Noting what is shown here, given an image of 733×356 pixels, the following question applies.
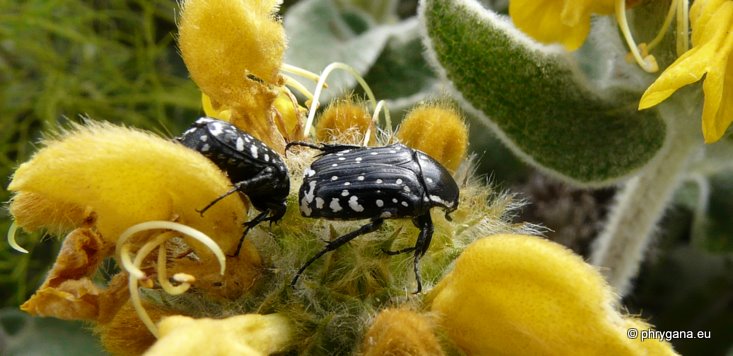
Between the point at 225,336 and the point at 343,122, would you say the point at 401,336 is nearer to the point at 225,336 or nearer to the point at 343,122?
the point at 225,336

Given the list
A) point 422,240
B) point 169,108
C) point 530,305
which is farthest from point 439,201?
point 169,108

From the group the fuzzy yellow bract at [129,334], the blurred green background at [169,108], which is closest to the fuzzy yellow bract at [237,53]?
the fuzzy yellow bract at [129,334]

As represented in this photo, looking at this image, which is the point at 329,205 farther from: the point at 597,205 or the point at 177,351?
the point at 597,205

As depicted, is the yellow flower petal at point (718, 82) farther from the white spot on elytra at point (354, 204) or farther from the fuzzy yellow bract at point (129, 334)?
the fuzzy yellow bract at point (129, 334)

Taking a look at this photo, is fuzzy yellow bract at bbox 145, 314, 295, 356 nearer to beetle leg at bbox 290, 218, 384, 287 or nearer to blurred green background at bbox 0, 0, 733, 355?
beetle leg at bbox 290, 218, 384, 287

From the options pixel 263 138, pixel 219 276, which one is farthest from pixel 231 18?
pixel 219 276

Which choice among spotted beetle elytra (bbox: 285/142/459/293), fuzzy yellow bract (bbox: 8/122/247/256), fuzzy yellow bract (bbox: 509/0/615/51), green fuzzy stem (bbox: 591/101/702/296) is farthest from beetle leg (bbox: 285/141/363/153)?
green fuzzy stem (bbox: 591/101/702/296)
